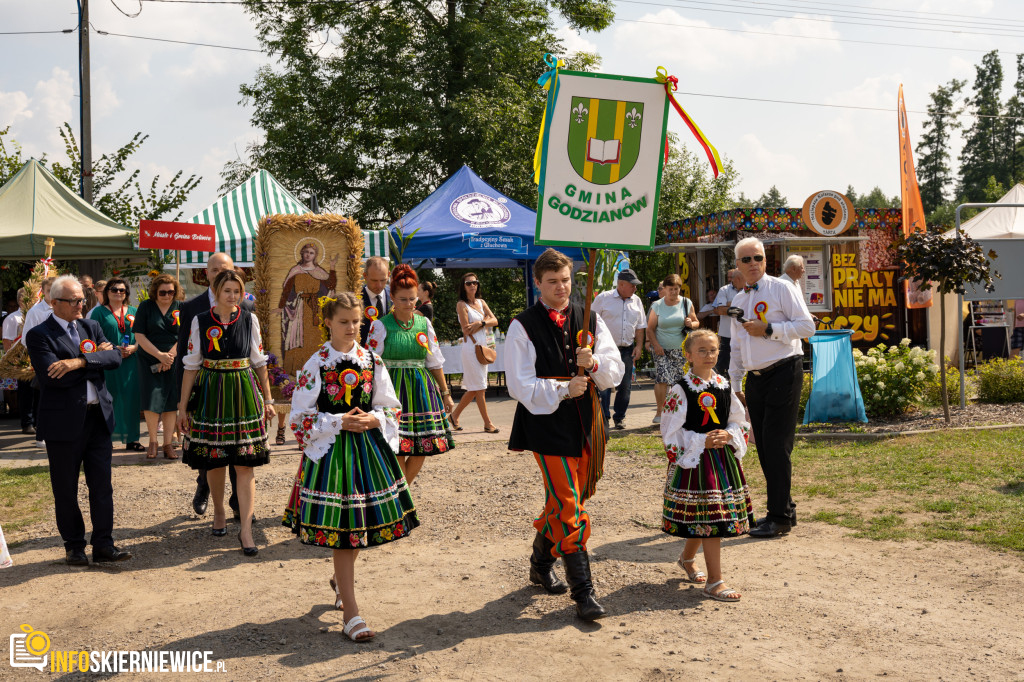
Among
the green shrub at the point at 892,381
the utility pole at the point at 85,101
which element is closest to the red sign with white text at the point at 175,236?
the utility pole at the point at 85,101

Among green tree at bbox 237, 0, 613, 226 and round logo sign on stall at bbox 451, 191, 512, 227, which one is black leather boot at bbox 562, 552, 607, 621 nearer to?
round logo sign on stall at bbox 451, 191, 512, 227

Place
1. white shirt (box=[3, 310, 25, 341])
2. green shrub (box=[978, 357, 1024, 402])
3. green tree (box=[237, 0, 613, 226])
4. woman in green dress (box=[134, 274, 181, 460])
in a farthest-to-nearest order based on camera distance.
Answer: green tree (box=[237, 0, 613, 226]) → green shrub (box=[978, 357, 1024, 402]) → white shirt (box=[3, 310, 25, 341]) → woman in green dress (box=[134, 274, 181, 460])

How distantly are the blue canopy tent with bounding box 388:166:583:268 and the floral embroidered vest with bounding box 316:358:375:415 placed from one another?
33.0 ft

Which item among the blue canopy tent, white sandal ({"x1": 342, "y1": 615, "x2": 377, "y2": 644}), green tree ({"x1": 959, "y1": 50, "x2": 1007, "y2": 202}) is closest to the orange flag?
the blue canopy tent

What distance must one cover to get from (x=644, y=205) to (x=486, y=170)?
1952 centimetres

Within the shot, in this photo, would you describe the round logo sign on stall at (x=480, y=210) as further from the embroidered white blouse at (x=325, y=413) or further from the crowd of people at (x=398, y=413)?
the embroidered white blouse at (x=325, y=413)

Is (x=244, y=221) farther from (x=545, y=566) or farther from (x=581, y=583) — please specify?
(x=581, y=583)

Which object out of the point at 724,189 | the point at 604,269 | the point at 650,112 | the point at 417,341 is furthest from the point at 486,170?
the point at 650,112

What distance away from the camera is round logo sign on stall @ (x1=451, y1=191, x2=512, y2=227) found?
49.4 feet

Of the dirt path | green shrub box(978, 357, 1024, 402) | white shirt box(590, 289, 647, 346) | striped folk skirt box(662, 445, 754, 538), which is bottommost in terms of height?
the dirt path

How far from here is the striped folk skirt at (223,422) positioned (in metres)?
6.00

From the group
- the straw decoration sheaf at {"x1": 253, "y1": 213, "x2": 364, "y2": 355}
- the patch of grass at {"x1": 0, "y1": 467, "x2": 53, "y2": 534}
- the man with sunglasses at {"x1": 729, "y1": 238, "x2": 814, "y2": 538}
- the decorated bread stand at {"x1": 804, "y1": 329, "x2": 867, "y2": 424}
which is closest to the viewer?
the man with sunglasses at {"x1": 729, "y1": 238, "x2": 814, "y2": 538}

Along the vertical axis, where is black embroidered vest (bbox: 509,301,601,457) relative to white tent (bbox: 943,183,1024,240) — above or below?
below

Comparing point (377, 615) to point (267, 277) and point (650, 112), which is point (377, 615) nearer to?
point (650, 112)
